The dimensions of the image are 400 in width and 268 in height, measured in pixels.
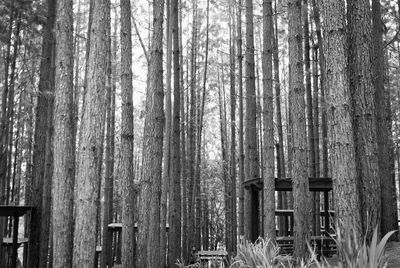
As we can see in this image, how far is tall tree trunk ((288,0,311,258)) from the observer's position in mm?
6914

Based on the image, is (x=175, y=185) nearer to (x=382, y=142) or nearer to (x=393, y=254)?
(x=382, y=142)

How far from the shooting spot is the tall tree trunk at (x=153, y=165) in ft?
23.8

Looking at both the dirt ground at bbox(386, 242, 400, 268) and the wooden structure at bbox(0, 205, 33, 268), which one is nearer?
the dirt ground at bbox(386, 242, 400, 268)

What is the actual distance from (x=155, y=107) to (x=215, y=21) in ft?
32.4

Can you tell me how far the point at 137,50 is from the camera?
55.4ft

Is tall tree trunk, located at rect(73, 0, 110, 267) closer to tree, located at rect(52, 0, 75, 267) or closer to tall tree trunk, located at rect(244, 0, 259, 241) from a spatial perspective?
tree, located at rect(52, 0, 75, 267)

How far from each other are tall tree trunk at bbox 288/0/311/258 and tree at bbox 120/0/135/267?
9.21 ft

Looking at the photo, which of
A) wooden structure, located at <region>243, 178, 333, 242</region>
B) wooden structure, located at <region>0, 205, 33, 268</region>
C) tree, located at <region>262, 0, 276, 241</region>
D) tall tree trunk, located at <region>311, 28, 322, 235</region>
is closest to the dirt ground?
wooden structure, located at <region>243, 178, 333, 242</region>

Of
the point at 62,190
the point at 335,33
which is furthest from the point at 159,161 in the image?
the point at 335,33

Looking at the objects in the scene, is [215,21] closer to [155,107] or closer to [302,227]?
[155,107]

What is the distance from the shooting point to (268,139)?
805 centimetres

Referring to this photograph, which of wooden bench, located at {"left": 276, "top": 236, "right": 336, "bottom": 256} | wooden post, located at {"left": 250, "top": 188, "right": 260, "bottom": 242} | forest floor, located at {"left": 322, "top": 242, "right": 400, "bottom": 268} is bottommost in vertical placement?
wooden bench, located at {"left": 276, "top": 236, "right": 336, "bottom": 256}

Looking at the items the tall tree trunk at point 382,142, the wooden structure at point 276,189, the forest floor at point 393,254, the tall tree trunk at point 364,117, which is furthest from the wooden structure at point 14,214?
the tall tree trunk at point 382,142

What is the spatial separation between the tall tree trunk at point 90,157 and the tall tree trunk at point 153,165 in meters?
1.57
